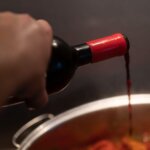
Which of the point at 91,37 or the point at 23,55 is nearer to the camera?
the point at 23,55

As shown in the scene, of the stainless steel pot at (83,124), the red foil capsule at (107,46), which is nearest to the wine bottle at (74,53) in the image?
the red foil capsule at (107,46)

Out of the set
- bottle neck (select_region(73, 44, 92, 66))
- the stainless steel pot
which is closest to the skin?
bottle neck (select_region(73, 44, 92, 66))

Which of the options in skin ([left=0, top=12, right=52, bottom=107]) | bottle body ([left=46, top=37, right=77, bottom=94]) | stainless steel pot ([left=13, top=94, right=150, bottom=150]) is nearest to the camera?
skin ([left=0, top=12, right=52, bottom=107])

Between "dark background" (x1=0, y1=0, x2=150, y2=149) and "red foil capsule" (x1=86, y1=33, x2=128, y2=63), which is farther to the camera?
"dark background" (x1=0, y1=0, x2=150, y2=149)

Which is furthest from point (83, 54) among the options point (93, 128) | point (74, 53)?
A: point (93, 128)

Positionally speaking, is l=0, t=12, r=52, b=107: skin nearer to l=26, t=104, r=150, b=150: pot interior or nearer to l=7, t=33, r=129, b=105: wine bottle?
l=7, t=33, r=129, b=105: wine bottle

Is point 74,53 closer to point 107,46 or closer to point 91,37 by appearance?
point 107,46

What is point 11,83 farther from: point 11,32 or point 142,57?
point 142,57
